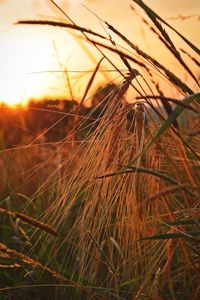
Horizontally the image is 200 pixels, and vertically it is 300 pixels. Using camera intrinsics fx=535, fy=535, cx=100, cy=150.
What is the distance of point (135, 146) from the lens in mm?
1099

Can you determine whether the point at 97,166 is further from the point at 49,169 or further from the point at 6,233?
the point at 49,169

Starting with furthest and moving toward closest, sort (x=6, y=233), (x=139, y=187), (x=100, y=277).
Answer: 1. (x=6, y=233)
2. (x=100, y=277)
3. (x=139, y=187)

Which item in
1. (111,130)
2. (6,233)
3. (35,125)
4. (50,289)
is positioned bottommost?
(50,289)

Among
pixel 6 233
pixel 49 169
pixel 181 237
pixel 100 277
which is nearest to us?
pixel 181 237

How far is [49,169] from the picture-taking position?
10.5 ft

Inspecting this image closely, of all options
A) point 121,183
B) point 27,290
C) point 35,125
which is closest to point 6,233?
point 27,290

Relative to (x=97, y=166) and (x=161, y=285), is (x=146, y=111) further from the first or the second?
(x=161, y=285)

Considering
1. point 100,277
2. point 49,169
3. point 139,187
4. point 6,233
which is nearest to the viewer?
point 139,187

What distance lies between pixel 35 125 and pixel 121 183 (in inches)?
→ 272

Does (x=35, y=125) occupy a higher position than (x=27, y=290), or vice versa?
(x=35, y=125)

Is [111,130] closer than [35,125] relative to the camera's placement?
Yes

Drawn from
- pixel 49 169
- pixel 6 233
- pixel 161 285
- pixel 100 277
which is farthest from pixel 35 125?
pixel 161 285

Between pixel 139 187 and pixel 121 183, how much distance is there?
38 millimetres

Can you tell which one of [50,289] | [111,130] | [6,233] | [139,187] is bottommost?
[50,289]
